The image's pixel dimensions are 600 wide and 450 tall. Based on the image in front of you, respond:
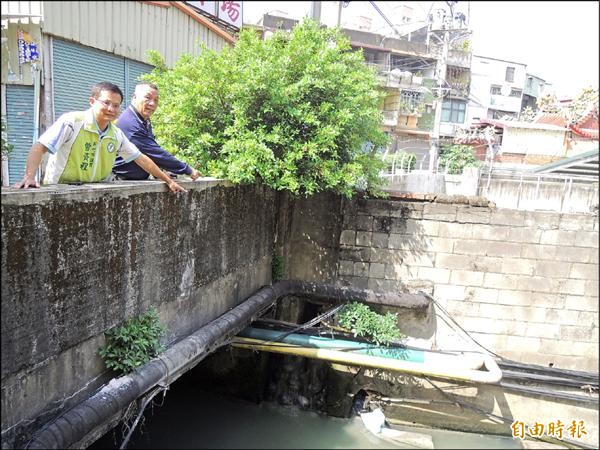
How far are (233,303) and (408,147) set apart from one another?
19822 mm

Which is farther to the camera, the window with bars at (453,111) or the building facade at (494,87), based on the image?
the window with bars at (453,111)

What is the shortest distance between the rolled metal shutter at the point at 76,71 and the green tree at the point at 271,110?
1408 millimetres

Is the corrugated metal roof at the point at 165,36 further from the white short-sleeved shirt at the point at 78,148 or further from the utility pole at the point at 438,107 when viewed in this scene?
the utility pole at the point at 438,107

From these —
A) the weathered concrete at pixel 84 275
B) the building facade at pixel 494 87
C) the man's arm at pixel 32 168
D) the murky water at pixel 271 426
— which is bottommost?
the murky water at pixel 271 426

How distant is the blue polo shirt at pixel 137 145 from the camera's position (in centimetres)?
421

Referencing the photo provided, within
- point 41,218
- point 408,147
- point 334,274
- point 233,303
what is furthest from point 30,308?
point 408,147

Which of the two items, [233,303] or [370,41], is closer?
[233,303]

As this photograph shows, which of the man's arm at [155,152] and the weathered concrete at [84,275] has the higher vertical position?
Result: the man's arm at [155,152]

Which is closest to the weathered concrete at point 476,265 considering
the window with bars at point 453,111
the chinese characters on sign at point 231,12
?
the chinese characters on sign at point 231,12

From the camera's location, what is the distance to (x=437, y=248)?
7.02 metres

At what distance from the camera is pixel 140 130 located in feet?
13.9

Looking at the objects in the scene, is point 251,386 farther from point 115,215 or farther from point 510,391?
point 115,215

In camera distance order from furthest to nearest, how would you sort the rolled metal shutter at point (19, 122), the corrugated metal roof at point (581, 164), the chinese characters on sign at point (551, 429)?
the chinese characters on sign at point (551, 429) → the rolled metal shutter at point (19, 122) → the corrugated metal roof at point (581, 164)

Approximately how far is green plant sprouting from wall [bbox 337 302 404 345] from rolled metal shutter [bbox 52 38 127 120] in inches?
200
